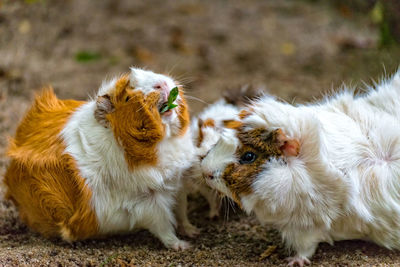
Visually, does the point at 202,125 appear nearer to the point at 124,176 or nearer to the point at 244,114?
the point at 244,114

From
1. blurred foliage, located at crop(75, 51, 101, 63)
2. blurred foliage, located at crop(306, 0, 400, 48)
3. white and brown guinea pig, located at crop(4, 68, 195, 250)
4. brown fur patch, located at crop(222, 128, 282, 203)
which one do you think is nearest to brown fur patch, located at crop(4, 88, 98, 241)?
white and brown guinea pig, located at crop(4, 68, 195, 250)

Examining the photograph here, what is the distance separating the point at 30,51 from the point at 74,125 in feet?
10.9

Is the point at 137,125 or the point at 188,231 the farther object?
the point at 188,231

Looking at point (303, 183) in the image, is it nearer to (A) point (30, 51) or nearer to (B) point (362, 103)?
(B) point (362, 103)

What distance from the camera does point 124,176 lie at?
2.63m

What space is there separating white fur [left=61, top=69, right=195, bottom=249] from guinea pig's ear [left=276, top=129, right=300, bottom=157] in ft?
2.06

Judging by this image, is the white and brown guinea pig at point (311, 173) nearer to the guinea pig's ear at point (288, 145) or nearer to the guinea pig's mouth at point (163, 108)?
the guinea pig's ear at point (288, 145)

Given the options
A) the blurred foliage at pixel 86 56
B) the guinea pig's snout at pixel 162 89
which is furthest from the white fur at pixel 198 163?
the blurred foliage at pixel 86 56

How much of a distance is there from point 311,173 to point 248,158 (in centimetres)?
33

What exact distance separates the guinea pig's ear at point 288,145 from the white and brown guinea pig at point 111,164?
629 millimetres

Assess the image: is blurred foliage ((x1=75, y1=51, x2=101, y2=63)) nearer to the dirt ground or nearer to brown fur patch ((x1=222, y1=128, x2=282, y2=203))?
the dirt ground

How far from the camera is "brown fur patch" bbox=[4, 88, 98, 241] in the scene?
2.69 metres

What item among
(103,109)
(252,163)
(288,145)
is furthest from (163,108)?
(288,145)

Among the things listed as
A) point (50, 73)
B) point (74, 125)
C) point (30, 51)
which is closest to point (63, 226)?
point (74, 125)
